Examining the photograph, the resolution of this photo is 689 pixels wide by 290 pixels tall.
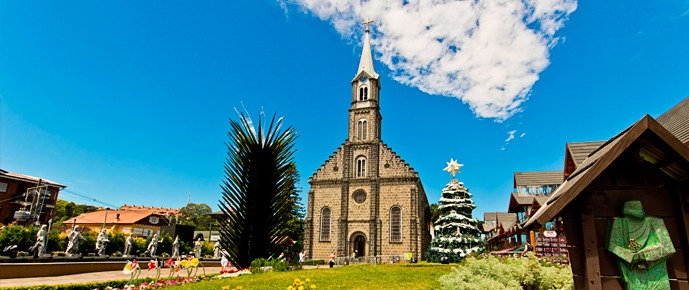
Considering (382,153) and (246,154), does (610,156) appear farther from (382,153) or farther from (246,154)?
(382,153)

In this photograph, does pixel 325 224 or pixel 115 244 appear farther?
pixel 325 224

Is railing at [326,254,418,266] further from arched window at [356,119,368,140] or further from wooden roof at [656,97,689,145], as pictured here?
wooden roof at [656,97,689,145]

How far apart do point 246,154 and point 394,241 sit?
28.4 metres

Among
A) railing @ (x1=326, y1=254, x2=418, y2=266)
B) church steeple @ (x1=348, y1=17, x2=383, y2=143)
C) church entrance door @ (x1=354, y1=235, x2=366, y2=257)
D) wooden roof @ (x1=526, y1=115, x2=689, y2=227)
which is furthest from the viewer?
church steeple @ (x1=348, y1=17, x2=383, y2=143)

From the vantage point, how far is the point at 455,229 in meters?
26.3

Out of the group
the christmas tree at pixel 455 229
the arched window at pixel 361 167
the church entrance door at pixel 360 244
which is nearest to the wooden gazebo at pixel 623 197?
the christmas tree at pixel 455 229

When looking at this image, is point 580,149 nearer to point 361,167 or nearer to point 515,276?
point 515,276

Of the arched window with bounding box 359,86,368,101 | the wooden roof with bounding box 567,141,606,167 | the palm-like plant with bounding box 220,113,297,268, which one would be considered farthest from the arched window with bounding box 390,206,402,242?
the palm-like plant with bounding box 220,113,297,268

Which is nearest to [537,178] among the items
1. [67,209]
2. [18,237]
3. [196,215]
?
[18,237]

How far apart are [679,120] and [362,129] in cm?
2558

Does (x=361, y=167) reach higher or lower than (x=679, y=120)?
higher

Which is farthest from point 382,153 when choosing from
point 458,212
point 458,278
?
point 458,278

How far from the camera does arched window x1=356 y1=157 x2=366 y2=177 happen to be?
34.8 m

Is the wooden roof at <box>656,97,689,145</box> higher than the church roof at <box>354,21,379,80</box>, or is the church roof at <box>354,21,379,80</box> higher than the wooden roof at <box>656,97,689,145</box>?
the church roof at <box>354,21,379,80</box>
